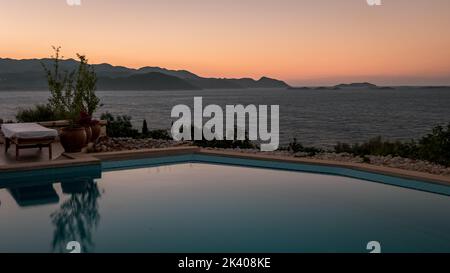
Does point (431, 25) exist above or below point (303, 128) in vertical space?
above

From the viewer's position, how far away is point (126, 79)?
127 meters

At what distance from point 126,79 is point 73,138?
121868 millimetres

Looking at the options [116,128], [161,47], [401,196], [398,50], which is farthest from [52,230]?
[398,50]

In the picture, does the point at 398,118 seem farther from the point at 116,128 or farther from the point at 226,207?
the point at 226,207

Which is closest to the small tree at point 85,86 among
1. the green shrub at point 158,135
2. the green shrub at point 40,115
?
the green shrub at point 40,115

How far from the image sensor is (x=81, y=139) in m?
9.62

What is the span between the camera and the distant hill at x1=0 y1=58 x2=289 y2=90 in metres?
92.7

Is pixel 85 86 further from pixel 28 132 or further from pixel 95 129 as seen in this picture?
pixel 28 132

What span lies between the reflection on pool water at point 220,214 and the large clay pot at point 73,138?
1.15 metres

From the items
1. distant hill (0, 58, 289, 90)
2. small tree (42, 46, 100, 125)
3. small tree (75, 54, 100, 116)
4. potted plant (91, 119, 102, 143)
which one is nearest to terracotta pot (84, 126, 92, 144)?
potted plant (91, 119, 102, 143)

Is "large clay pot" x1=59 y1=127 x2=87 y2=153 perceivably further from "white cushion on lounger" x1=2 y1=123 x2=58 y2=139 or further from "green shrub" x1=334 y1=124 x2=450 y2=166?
"green shrub" x1=334 y1=124 x2=450 y2=166
